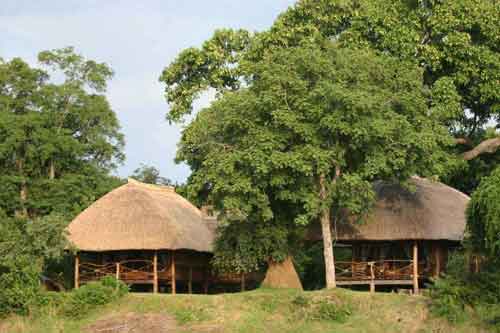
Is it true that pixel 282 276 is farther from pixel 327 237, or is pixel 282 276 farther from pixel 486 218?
pixel 486 218

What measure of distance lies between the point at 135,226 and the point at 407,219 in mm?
8390

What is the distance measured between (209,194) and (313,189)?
10.3 ft

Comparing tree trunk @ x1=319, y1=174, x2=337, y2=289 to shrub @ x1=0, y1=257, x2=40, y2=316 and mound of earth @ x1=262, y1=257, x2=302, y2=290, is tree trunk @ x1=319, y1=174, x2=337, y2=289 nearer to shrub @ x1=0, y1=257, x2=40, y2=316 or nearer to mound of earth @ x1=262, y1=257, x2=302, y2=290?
mound of earth @ x1=262, y1=257, x2=302, y2=290

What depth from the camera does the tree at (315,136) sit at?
2592 cm

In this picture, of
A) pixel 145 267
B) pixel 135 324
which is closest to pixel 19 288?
pixel 135 324

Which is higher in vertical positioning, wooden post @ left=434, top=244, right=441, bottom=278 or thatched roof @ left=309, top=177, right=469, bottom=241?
thatched roof @ left=309, top=177, right=469, bottom=241

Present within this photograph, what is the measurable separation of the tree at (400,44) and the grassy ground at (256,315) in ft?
21.9

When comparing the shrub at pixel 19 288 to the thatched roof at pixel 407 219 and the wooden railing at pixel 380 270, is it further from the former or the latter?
the wooden railing at pixel 380 270

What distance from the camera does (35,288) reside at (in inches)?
1067

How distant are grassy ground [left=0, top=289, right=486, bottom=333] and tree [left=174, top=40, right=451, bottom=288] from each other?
194cm

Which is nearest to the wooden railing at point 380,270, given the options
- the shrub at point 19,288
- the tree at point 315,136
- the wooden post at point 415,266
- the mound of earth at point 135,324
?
the wooden post at point 415,266

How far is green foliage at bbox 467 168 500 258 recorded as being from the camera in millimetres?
22602

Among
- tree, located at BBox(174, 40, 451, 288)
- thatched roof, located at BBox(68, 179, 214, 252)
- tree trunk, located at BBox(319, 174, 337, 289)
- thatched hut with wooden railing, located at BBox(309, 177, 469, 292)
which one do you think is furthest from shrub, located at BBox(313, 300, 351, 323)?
thatched roof, located at BBox(68, 179, 214, 252)

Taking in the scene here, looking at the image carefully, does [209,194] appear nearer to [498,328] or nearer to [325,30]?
[325,30]
